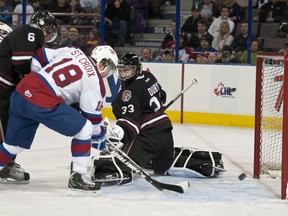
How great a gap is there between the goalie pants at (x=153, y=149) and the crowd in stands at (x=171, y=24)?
150 inches

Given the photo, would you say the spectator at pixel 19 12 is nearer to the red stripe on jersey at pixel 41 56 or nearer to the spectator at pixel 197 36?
the spectator at pixel 197 36

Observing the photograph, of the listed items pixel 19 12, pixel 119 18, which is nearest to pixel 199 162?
pixel 119 18

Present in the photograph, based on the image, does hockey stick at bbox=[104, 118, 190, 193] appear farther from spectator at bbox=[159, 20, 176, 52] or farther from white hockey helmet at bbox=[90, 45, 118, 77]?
spectator at bbox=[159, 20, 176, 52]

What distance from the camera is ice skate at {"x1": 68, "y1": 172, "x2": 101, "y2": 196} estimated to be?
16.6 feet

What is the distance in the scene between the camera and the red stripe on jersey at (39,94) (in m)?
4.93

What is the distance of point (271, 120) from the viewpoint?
732 centimetres

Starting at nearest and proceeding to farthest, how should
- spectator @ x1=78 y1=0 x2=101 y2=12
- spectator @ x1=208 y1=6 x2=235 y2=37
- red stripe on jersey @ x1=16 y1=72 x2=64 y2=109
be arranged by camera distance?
red stripe on jersey @ x1=16 y1=72 x2=64 y2=109, spectator @ x1=208 y1=6 x2=235 y2=37, spectator @ x1=78 y1=0 x2=101 y2=12

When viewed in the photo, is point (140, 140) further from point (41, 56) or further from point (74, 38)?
point (74, 38)

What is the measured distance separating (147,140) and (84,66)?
39.7 inches

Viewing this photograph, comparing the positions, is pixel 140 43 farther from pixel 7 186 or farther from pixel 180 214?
pixel 180 214

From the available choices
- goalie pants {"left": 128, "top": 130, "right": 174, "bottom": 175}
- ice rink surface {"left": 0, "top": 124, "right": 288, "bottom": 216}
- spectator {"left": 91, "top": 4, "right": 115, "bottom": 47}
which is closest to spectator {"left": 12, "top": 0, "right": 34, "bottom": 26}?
spectator {"left": 91, "top": 4, "right": 115, "bottom": 47}

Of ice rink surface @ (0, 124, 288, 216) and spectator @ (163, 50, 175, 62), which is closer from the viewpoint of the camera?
ice rink surface @ (0, 124, 288, 216)

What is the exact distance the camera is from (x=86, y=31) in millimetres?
10406

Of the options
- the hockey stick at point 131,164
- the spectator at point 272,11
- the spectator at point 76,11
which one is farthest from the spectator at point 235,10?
the hockey stick at point 131,164
